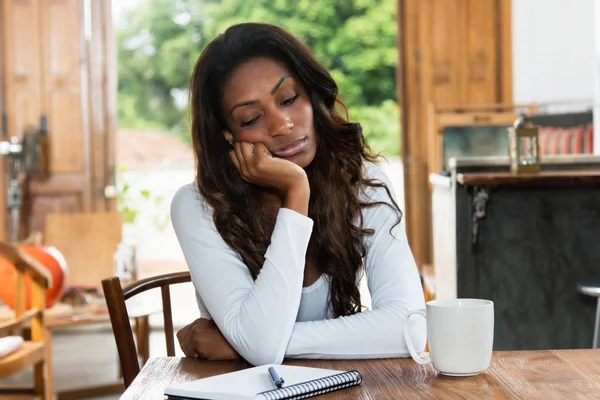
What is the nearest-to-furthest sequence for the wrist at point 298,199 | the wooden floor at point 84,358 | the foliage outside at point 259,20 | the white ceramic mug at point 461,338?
the white ceramic mug at point 461,338
the wrist at point 298,199
the wooden floor at point 84,358
the foliage outside at point 259,20

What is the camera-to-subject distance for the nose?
1745mm

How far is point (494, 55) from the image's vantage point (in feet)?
20.0

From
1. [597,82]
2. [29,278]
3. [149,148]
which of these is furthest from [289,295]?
[149,148]

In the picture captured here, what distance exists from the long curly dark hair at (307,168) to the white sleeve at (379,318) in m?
0.03

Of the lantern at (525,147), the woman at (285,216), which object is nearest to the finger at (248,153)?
the woman at (285,216)

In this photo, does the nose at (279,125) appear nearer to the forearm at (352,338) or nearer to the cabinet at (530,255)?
A: the forearm at (352,338)

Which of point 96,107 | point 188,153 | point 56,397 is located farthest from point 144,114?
point 56,397

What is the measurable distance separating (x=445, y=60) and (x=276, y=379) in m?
5.16

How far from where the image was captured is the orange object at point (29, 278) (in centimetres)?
417

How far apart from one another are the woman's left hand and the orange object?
2806mm

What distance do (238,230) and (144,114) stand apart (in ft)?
42.8

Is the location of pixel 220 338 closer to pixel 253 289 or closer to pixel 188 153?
pixel 253 289

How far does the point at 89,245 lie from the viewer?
17.7 feet

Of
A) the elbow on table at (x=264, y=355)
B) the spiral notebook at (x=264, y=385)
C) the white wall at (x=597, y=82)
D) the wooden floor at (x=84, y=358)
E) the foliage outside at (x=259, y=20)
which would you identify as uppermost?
the foliage outside at (x=259, y=20)
